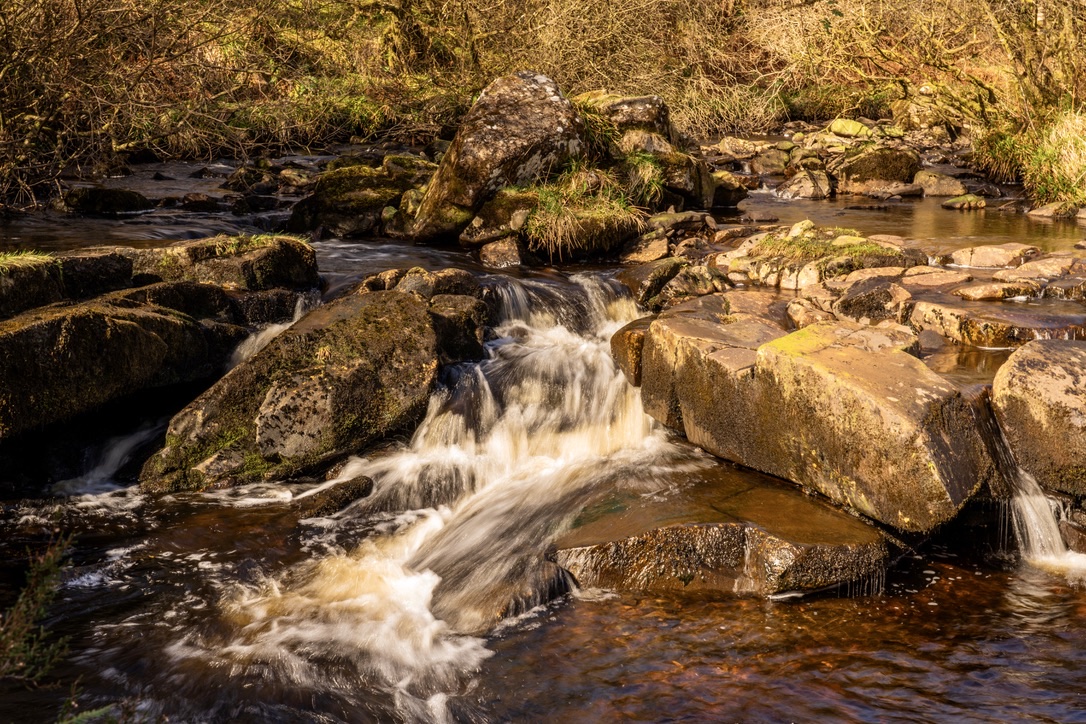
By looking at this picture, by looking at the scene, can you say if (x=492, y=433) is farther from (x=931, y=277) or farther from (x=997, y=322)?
(x=931, y=277)

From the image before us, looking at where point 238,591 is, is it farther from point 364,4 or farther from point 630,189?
point 364,4

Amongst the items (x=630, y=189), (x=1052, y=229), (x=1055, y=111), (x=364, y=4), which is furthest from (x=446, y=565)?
(x=364, y=4)

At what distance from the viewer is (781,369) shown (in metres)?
5.32

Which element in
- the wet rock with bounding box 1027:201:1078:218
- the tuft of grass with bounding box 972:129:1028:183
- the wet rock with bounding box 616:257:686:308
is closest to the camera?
the wet rock with bounding box 616:257:686:308

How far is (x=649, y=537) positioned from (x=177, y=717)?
248cm

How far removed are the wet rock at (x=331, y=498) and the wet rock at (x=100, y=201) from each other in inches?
288

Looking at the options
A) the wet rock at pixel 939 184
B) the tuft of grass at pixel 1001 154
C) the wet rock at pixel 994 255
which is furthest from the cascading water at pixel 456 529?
the tuft of grass at pixel 1001 154

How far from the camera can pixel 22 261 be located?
22.6ft

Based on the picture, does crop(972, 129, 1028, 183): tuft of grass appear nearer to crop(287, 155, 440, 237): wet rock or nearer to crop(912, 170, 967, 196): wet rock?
crop(912, 170, 967, 196): wet rock

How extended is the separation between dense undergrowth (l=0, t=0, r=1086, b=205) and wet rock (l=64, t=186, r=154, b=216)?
40 centimetres

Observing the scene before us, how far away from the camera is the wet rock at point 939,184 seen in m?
14.6

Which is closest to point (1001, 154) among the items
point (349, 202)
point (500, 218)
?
point (500, 218)

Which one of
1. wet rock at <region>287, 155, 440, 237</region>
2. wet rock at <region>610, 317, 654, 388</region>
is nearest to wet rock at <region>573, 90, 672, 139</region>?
wet rock at <region>287, 155, 440, 237</region>

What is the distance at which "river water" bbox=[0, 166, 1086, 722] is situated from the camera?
3.81 m
